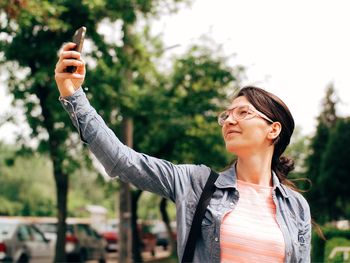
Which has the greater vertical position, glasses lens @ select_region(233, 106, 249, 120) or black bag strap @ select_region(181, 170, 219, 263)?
glasses lens @ select_region(233, 106, 249, 120)

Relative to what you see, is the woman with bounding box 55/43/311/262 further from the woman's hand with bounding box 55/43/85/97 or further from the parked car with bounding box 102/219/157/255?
the parked car with bounding box 102/219/157/255

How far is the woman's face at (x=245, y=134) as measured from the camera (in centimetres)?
271

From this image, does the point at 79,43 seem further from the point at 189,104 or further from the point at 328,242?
the point at 189,104

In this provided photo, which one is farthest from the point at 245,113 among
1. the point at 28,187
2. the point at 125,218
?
the point at 28,187

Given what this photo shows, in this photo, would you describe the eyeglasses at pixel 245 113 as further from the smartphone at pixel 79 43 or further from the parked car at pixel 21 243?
the parked car at pixel 21 243

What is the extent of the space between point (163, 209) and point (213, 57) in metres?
11.3

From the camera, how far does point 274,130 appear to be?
281 cm

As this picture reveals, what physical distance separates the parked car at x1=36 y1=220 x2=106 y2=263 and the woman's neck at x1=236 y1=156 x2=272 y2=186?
1983 centimetres

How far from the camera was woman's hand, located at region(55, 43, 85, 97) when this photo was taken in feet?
7.69

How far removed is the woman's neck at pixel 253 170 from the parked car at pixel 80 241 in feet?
65.1

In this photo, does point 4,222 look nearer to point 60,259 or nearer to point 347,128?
point 60,259

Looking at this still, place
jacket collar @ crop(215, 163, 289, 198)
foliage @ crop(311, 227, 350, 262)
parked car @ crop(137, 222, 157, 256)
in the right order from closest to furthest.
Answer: jacket collar @ crop(215, 163, 289, 198), foliage @ crop(311, 227, 350, 262), parked car @ crop(137, 222, 157, 256)

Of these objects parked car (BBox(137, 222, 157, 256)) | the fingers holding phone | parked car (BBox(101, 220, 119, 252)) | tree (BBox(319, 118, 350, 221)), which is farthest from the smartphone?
A: tree (BBox(319, 118, 350, 221))

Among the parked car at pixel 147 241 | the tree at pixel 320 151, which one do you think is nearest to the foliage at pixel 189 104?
the parked car at pixel 147 241
